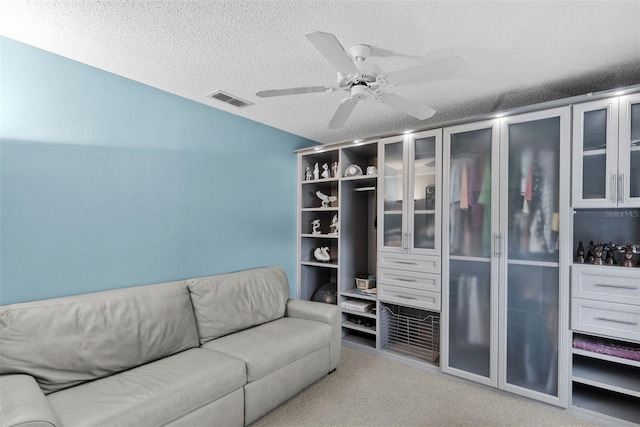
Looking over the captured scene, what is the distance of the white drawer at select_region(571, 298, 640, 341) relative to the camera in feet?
7.00

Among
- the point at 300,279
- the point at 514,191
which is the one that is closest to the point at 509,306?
the point at 514,191

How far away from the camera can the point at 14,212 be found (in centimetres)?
196

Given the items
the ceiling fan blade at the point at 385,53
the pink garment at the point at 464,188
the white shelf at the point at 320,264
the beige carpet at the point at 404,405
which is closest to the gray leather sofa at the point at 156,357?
the beige carpet at the point at 404,405

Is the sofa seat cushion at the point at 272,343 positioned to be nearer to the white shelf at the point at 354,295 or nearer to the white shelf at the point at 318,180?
the white shelf at the point at 354,295

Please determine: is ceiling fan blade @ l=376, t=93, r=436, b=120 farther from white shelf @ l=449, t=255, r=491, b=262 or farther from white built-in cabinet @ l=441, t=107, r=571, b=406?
white shelf @ l=449, t=255, r=491, b=262

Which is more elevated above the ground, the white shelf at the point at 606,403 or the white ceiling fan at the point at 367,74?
the white ceiling fan at the point at 367,74

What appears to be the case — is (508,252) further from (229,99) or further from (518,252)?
(229,99)

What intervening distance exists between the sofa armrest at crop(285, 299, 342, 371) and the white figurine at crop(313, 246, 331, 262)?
2.60 ft

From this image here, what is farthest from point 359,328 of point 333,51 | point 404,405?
point 333,51

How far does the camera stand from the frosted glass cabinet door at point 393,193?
3.20 metres

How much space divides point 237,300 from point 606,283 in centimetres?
278

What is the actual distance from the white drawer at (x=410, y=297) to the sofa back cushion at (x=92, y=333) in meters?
1.81

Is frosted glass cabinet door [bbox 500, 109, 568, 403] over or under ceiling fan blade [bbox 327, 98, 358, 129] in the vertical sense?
under

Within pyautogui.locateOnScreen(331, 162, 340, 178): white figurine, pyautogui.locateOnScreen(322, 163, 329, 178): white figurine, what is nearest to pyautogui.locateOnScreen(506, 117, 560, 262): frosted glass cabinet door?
pyautogui.locateOnScreen(331, 162, 340, 178): white figurine
